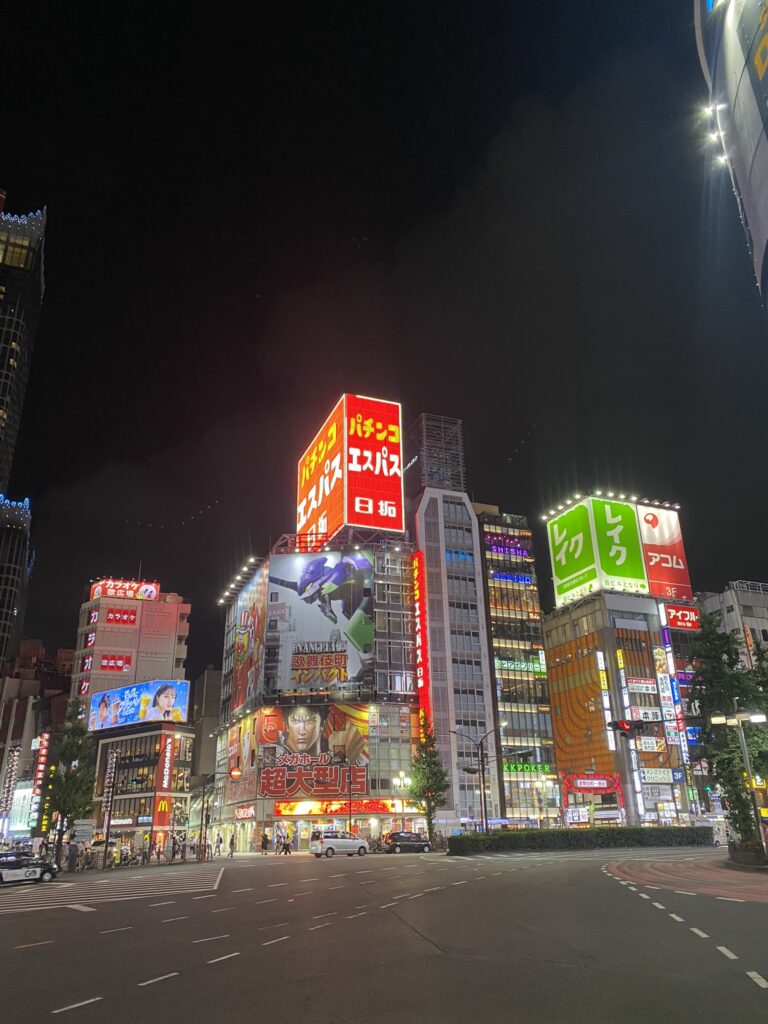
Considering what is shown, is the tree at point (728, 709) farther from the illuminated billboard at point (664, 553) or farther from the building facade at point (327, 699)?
the illuminated billboard at point (664, 553)

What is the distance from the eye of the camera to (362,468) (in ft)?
298

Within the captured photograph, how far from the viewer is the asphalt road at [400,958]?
823cm

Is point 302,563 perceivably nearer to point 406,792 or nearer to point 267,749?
point 267,749

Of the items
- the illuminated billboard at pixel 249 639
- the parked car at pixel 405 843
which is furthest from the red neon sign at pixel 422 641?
the parked car at pixel 405 843

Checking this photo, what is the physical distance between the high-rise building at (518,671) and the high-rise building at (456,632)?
2.84m

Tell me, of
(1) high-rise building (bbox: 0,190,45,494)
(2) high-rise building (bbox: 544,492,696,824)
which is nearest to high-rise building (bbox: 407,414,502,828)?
(2) high-rise building (bbox: 544,492,696,824)

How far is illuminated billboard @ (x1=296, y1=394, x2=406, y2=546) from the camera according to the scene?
89688mm

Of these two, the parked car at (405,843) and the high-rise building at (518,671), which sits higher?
the high-rise building at (518,671)

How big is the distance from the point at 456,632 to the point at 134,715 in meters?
43.5

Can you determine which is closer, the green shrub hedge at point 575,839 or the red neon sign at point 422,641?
the green shrub hedge at point 575,839

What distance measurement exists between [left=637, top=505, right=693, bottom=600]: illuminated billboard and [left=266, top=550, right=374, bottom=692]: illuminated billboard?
42787 mm

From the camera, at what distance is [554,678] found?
111 metres

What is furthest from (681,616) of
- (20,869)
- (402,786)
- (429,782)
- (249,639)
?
(20,869)

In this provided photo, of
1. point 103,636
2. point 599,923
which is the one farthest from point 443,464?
point 599,923
